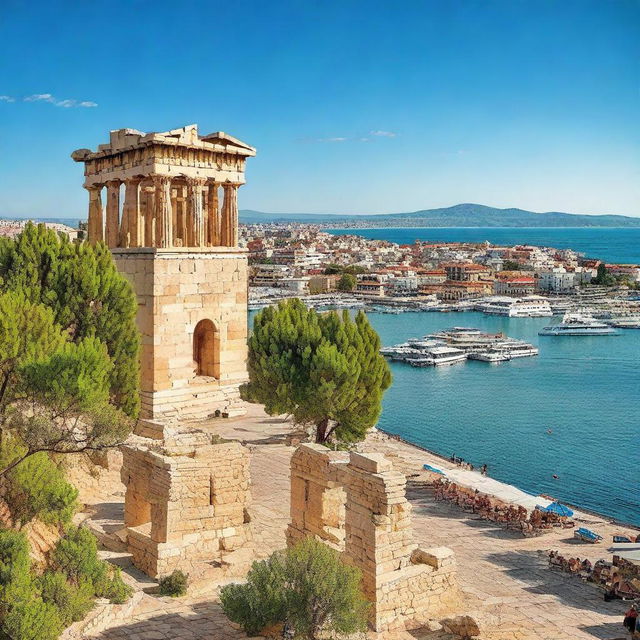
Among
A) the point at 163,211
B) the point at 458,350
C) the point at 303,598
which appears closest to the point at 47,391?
the point at 303,598

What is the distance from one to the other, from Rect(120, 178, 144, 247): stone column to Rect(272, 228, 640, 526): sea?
15884 millimetres

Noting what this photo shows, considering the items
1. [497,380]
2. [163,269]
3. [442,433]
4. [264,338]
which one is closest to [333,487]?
[264,338]

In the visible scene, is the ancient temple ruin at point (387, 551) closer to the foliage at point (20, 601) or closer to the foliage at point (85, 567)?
the foliage at point (85, 567)

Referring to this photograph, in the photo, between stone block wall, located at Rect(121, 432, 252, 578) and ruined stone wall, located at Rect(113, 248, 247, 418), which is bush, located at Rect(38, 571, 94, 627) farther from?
ruined stone wall, located at Rect(113, 248, 247, 418)

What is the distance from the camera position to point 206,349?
866 inches

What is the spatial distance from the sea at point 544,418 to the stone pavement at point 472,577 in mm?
10071

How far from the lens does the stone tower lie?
20328 mm

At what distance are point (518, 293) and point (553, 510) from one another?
3961 inches

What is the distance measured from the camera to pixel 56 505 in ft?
38.2

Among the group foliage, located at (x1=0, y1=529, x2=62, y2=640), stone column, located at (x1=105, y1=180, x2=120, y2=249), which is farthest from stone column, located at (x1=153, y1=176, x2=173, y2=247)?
foliage, located at (x1=0, y1=529, x2=62, y2=640)

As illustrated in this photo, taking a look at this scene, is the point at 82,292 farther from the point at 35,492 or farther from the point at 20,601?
the point at 20,601

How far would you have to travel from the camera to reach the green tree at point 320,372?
60.7ft

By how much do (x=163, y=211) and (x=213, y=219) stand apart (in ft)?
6.83

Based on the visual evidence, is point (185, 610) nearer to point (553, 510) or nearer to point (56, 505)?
point (56, 505)
